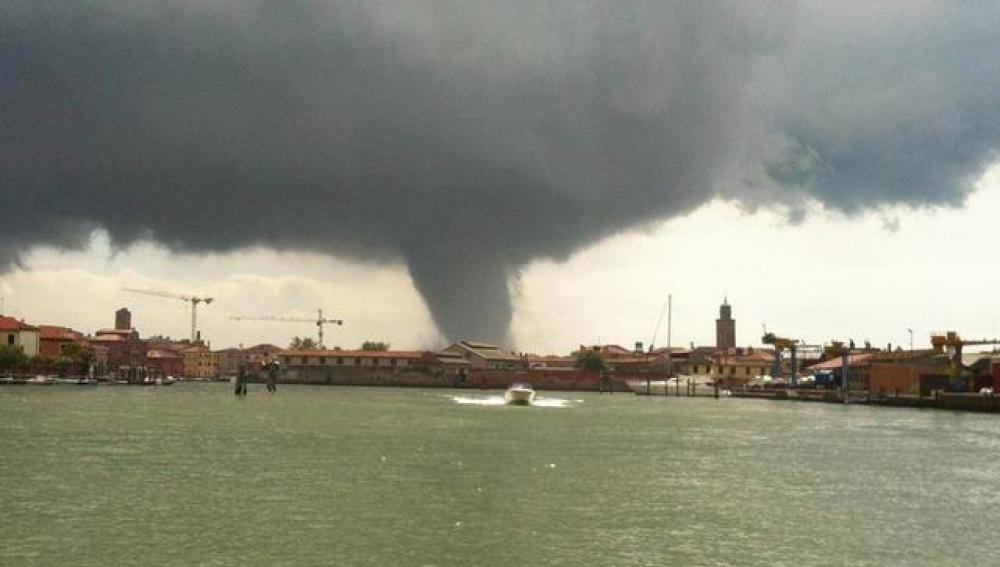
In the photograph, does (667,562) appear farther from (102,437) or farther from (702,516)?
(102,437)

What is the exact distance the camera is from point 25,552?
24266 mm

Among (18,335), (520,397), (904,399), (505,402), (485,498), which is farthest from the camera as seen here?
(18,335)

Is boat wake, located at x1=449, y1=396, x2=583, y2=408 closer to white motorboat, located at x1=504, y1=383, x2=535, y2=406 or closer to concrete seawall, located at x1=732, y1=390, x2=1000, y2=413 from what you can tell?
white motorboat, located at x1=504, y1=383, x2=535, y2=406

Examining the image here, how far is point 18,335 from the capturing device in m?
194

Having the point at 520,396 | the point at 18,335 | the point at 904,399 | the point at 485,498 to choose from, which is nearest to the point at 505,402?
the point at 520,396

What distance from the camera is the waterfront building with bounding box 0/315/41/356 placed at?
192000 millimetres

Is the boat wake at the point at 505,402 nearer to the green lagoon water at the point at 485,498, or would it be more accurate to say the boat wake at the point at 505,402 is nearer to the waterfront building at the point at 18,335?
the green lagoon water at the point at 485,498

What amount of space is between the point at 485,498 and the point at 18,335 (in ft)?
609

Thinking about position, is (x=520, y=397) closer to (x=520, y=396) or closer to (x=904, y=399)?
(x=520, y=396)

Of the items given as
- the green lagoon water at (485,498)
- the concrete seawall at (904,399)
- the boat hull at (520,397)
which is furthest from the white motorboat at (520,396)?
the green lagoon water at (485,498)

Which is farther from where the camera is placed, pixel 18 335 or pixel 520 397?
pixel 18 335

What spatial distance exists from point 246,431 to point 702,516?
4251 centimetres

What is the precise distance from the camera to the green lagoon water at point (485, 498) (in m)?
25.3

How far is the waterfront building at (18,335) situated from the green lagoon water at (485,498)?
141178 mm
